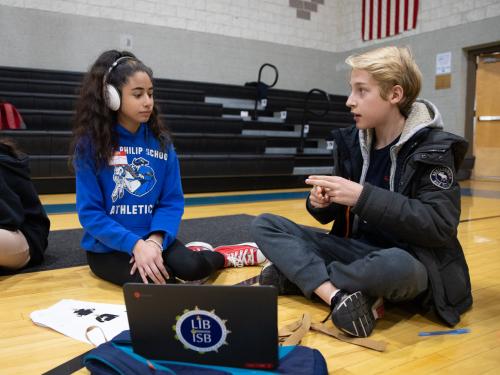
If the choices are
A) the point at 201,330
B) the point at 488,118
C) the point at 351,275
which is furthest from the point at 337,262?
the point at 488,118

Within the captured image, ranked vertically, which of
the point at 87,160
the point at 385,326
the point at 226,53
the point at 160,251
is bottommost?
the point at 385,326

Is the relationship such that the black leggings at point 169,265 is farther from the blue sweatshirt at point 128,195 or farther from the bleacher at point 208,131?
the bleacher at point 208,131

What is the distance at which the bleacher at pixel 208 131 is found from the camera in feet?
13.4

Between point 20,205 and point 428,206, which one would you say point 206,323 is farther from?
point 20,205

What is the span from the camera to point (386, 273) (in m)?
1.27

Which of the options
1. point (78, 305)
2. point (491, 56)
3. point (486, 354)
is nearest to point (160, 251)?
point (78, 305)

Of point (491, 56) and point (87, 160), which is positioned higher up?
point (491, 56)

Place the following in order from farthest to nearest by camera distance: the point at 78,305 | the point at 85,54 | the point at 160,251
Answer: the point at 85,54
the point at 160,251
the point at 78,305

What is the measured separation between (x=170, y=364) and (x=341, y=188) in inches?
25.0

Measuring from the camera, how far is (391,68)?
1389mm

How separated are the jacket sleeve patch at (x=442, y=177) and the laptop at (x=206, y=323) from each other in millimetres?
663

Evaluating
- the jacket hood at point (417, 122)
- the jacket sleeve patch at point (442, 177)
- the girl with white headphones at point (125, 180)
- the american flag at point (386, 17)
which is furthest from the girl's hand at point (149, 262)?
the american flag at point (386, 17)

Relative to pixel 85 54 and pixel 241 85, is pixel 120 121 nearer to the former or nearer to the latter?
pixel 85 54

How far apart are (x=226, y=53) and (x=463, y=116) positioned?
3.33 m
